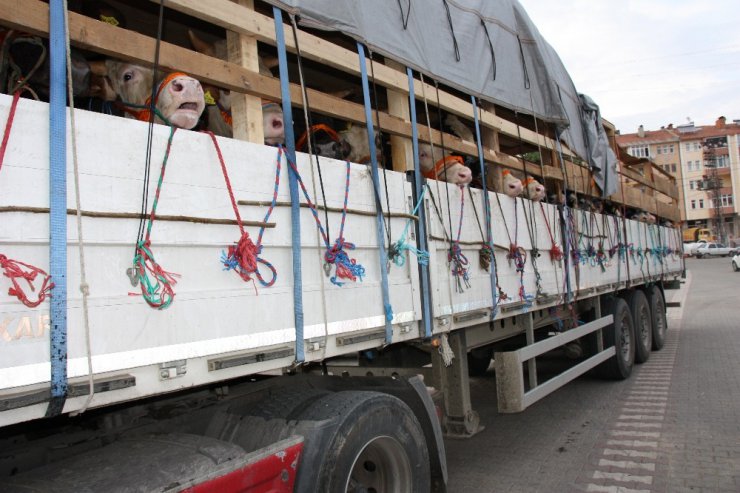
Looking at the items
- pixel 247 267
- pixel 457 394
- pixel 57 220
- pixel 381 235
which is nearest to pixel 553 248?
pixel 457 394

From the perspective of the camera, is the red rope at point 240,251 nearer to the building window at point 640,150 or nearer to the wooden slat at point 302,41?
the wooden slat at point 302,41

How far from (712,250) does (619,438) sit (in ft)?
170

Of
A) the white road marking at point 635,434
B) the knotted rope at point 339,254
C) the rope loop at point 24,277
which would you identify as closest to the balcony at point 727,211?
the white road marking at point 635,434

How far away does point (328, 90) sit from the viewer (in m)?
4.68

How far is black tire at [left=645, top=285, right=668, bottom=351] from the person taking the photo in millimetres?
8898

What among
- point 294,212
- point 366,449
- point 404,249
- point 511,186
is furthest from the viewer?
point 511,186

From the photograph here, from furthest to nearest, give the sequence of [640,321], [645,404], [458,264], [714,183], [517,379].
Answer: [714,183] < [640,321] < [645,404] < [517,379] < [458,264]

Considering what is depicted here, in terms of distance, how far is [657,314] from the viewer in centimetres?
910

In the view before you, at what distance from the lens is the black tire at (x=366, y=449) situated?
7.50 feet

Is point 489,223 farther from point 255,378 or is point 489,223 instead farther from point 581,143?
point 581,143

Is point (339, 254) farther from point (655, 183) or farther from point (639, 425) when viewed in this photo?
point (655, 183)

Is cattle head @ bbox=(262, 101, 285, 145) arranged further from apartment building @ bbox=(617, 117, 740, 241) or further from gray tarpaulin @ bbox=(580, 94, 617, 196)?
apartment building @ bbox=(617, 117, 740, 241)

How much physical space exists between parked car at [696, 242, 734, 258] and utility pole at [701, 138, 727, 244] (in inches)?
416

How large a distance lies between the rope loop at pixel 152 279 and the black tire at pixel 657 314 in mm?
8491
